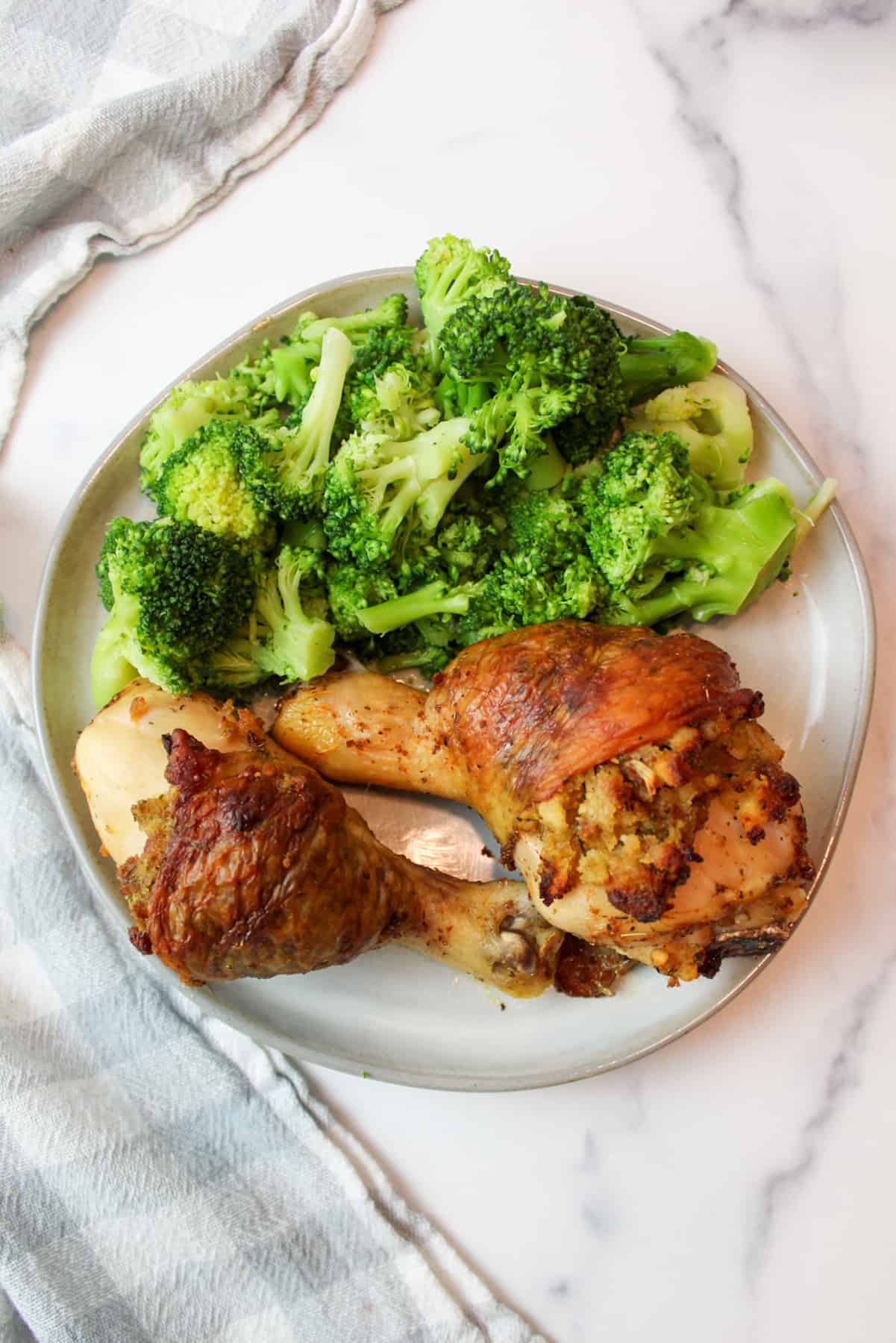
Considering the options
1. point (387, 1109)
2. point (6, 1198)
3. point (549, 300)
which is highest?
point (549, 300)

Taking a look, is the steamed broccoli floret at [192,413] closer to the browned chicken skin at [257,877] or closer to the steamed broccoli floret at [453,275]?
the steamed broccoli floret at [453,275]

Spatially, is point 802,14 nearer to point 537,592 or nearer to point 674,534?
point 674,534

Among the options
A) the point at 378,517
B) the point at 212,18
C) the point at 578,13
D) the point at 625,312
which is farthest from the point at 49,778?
the point at 578,13

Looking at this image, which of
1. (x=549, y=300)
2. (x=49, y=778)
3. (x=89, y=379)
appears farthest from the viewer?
(x=89, y=379)

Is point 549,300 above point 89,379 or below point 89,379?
below

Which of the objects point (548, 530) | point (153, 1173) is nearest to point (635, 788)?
point (548, 530)

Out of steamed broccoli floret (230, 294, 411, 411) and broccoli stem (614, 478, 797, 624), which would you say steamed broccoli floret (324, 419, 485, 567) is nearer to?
steamed broccoli floret (230, 294, 411, 411)

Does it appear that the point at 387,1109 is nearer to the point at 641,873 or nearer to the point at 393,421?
the point at 641,873

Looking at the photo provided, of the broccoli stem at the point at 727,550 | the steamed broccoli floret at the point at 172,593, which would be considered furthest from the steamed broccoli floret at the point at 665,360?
the steamed broccoli floret at the point at 172,593
